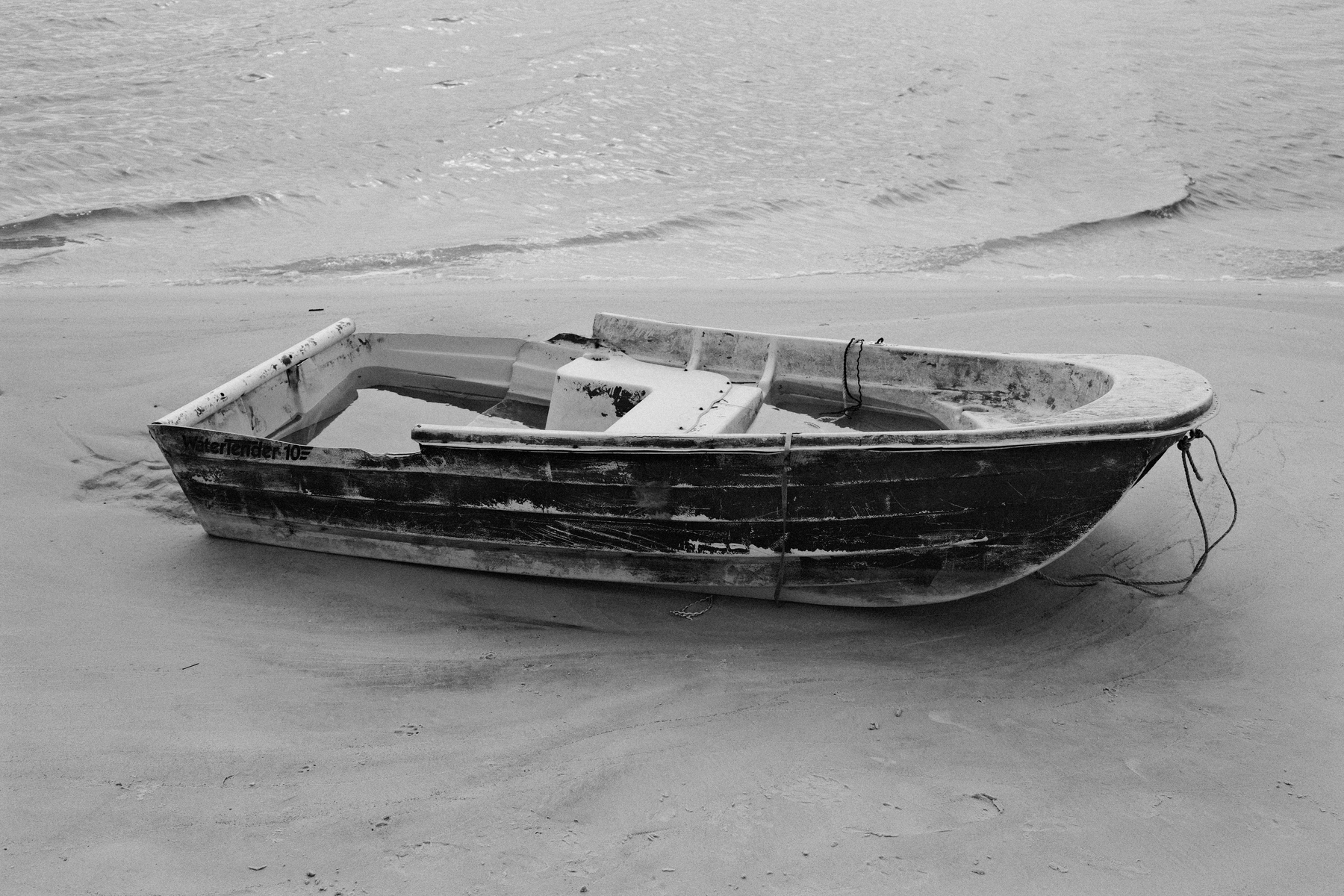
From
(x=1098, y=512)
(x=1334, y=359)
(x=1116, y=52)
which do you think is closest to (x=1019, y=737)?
(x=1098, y=512)

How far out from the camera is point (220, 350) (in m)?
6.45

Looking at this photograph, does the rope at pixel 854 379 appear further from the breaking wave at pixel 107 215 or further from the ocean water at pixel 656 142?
the breaking wave at pixel 107 215

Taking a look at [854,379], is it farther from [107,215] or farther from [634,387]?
[107,215]

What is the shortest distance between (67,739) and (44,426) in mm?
2664

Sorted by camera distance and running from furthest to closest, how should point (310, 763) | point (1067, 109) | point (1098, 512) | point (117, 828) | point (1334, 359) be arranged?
point (1067, 109) → point (1334, 359) → point (1098, 512) → point (310, 763) → point (117, 828)

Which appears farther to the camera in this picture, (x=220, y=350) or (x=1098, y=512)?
(x=220, y=350)

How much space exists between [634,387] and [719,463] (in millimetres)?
1204

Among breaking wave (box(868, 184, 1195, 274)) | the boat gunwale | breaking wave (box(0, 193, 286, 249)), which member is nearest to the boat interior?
the boat gunwale

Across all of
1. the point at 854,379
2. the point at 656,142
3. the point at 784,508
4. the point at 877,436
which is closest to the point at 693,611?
the point at 784,508

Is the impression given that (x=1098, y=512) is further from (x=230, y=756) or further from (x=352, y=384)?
(x=352, y=384)

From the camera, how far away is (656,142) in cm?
1151

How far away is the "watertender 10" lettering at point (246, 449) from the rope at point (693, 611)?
1.57 m

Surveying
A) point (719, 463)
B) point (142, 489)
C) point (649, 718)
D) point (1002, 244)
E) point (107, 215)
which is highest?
point (107, 215)

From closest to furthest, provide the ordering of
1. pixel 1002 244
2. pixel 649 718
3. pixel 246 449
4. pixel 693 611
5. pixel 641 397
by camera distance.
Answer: pixel 649 718, pixel 693 611, pixel 246 449, pixel 641 397, pixel 1002 244
